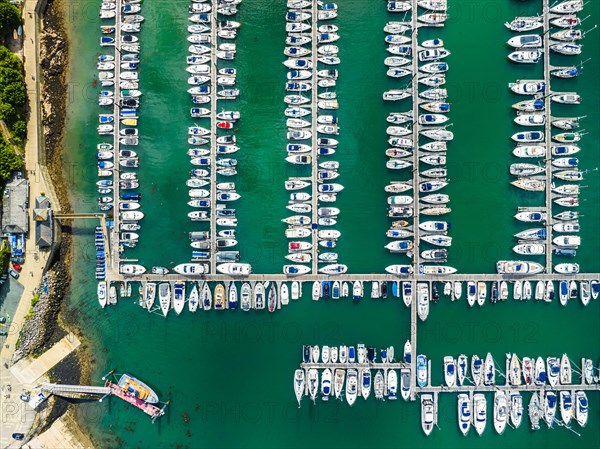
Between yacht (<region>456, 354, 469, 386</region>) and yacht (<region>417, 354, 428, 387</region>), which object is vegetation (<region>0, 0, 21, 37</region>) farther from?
yacht (<region>456, 354, 469, 386</region>)

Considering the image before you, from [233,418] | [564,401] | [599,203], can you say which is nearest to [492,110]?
[599,203]

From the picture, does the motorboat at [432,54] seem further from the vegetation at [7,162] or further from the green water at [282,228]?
the vegetation at [7,162]

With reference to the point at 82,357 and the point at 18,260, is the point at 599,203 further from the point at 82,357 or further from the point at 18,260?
the point at 18,260

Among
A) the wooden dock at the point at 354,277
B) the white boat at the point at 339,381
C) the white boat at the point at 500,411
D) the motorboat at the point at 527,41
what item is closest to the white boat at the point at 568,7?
the motorboat at the point at 527,41

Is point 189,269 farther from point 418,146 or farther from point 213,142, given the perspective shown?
point 418,146

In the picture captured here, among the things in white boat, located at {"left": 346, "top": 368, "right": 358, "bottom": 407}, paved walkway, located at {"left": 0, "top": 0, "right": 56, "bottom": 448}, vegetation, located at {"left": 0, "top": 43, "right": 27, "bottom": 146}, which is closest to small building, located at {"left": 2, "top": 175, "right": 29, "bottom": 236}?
paved walkway, located at {"left": 0, "top": 0, "right": 56, "bottom": 448}

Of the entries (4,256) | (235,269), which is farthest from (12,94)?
(235,269)
